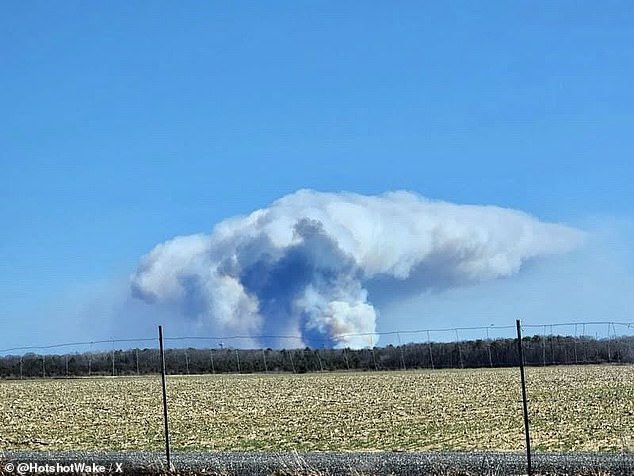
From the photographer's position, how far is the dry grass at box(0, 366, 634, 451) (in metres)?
29.6

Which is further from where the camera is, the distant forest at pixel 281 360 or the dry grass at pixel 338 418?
the distant forest at pixel 281 360

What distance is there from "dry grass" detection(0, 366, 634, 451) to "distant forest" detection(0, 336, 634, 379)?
136 feet

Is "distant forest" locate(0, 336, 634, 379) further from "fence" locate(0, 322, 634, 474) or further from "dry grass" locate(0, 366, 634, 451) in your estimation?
"dry grass" locate(0, 366, 634, 451)

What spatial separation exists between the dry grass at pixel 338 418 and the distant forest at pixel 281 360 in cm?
4152

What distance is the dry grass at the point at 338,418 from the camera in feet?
97.1

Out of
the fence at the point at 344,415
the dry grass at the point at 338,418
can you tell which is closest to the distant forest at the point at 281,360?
the fence at the point at 344,415

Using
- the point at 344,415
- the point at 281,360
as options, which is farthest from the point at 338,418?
the point at 281,360

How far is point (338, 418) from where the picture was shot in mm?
39094

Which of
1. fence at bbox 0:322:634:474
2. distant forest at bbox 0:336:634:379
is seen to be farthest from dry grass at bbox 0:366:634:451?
distant forest at bbox 0:336:634:379

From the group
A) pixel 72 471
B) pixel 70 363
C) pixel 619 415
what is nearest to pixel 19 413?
pixel 619 415

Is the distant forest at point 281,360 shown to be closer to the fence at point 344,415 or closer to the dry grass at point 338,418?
the fence at point 344,415

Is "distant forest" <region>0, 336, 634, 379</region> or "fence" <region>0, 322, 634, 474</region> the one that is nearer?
"fence" <region>0, 322, 634, 474</region>

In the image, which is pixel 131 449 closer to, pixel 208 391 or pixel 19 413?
pixel 19 413

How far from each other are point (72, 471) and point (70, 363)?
9450 centimetres
